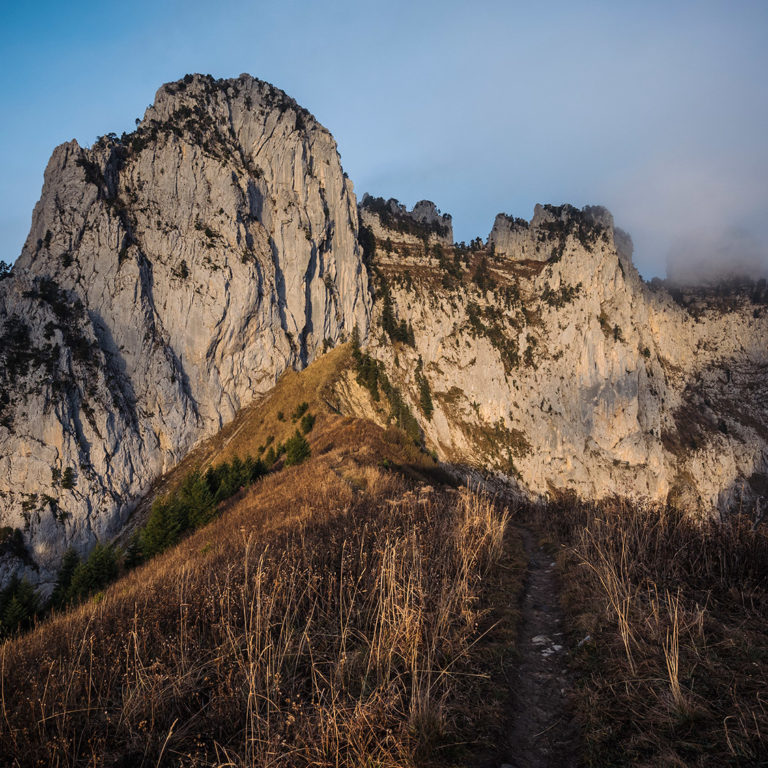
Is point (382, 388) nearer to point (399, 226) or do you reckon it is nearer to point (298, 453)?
point (298, 453)

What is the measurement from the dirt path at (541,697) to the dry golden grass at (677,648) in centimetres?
23

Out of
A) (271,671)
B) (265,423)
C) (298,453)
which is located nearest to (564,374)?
(265,423)

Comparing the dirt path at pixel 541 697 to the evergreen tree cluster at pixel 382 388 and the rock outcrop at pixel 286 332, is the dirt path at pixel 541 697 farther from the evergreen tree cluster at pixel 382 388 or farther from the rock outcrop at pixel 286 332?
the rock outcrop at pixel 286 332

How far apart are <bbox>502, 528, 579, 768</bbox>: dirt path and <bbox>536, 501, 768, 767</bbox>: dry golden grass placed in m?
0.23

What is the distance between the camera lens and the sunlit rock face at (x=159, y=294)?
3844 centimetres

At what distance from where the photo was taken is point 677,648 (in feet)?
11.2

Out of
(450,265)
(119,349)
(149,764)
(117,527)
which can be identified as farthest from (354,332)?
(149,764)

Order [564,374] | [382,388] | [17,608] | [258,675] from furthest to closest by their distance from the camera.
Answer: [564,374], [382,388], [17,608], [258,675]

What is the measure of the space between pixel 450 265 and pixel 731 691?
7252 cm

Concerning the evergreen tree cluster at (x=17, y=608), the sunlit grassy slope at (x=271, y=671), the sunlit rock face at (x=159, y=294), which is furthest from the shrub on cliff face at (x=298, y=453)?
the sunlit rock face at (x=159, y=294)

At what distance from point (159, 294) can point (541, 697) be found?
54806 millimetres

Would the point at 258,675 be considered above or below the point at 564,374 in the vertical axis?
below

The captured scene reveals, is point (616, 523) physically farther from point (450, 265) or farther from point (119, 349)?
point (450, 265)

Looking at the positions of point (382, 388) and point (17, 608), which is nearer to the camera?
point (17, 608)
